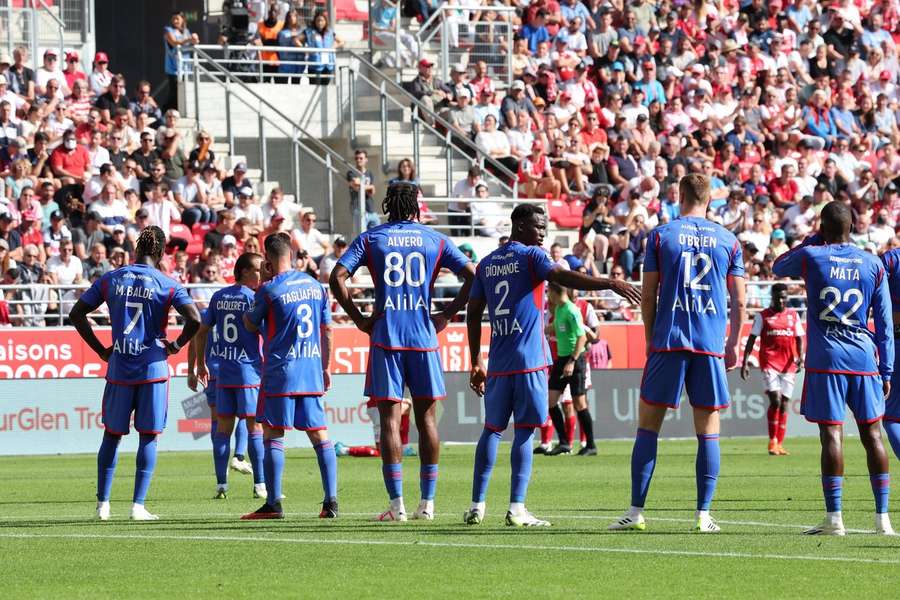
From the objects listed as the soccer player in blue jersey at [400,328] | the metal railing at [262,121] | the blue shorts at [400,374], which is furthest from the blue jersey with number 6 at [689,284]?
the metal railing at [262,121]

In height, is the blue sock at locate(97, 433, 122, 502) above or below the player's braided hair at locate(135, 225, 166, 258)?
below

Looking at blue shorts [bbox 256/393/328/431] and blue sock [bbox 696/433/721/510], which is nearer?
blue sock [bbox 696/433/721/510]

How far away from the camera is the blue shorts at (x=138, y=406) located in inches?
524

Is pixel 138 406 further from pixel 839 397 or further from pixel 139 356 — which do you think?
pixel 839 397

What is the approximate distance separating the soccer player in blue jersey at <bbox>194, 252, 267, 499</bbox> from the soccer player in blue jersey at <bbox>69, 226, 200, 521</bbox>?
2.68 metres

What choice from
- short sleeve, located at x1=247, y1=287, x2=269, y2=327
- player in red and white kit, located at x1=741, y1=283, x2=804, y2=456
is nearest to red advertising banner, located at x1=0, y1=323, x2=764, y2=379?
player in red and white kit, located at x1=741, y1=283, x2=804, y2=456

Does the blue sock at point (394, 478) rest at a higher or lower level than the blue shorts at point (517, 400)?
lower

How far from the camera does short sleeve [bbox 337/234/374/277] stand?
1252cm

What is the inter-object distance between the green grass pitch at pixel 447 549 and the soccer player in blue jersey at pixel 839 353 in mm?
425

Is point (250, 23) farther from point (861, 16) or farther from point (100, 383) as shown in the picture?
point (861, 16)

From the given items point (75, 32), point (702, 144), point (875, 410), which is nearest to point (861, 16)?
point (702, 144)

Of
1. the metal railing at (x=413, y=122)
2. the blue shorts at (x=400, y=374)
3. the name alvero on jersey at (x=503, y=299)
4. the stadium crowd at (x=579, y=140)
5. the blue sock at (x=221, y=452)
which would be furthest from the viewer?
the metal railing at (x=413, y=122)

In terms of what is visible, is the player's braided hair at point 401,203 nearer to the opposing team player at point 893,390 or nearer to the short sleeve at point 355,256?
the short sleeve at point 355,256

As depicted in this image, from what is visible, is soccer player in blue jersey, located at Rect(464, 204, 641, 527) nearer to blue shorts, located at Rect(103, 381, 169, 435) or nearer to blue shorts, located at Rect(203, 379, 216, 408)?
blue shorts, located at Rect(103, 381, 169, 435)
